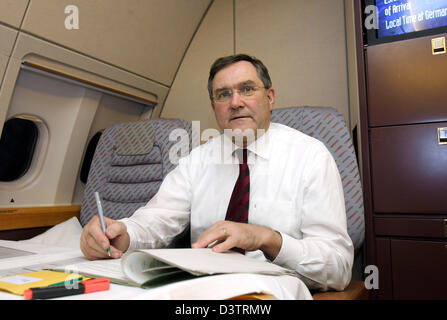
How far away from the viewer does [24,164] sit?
234 centimetres

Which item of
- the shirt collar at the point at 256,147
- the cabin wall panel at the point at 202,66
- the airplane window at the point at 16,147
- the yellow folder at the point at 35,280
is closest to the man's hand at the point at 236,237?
the yellow folder at the point at 35,280

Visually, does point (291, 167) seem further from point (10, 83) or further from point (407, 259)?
point (10, 83)

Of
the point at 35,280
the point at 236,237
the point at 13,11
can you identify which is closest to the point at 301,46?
the point at 13,11

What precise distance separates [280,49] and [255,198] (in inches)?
62.6

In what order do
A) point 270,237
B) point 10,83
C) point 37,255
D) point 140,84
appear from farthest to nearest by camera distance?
1. point 140,84
2. point 10,83
3. point 37,255
4. point 270,237

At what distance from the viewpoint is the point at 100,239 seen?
96 centimetres

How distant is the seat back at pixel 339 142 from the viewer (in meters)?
1.26

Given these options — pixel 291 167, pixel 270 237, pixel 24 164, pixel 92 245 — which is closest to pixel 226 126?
pixel 291 167

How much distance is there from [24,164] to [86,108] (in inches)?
23.3

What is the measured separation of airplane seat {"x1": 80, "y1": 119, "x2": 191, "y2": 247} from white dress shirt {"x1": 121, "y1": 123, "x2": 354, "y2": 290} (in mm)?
421

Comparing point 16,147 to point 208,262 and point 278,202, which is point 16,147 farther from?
point 208,262

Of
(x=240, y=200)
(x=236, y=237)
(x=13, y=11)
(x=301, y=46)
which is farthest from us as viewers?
(x=301, y=46)

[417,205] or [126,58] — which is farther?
[126,58]

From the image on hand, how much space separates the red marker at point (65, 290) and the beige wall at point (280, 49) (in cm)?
196
